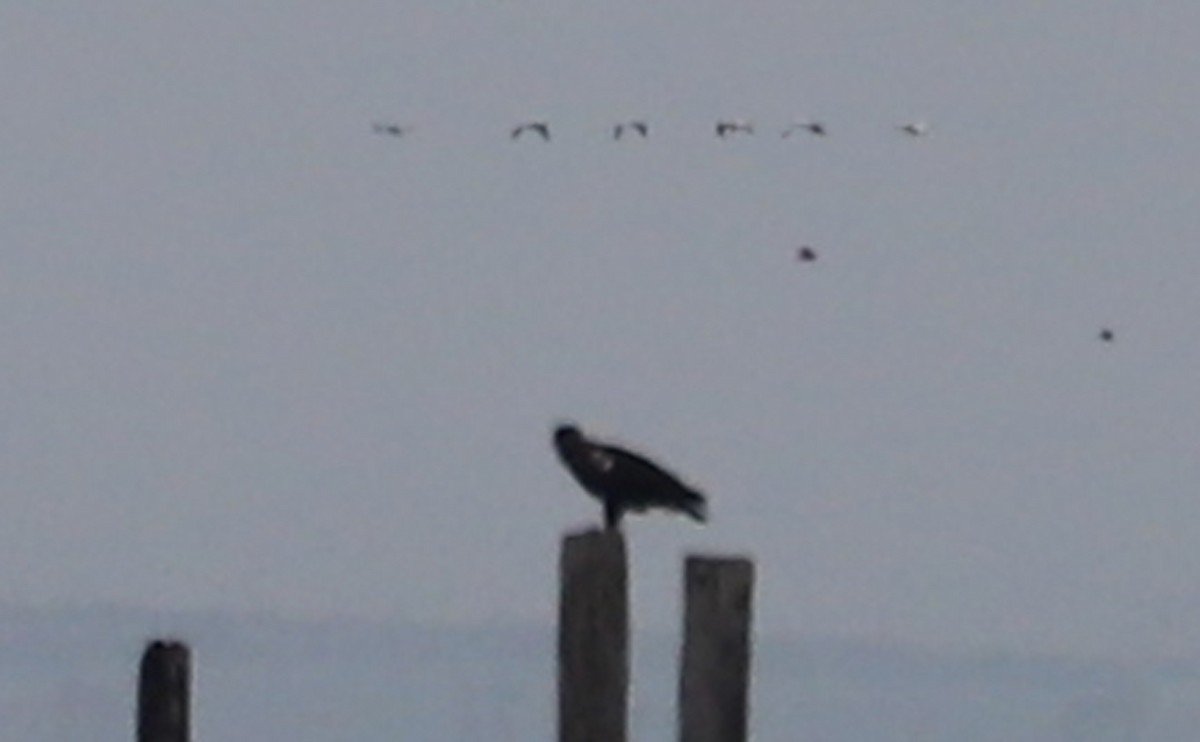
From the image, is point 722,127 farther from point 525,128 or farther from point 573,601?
point 573,601

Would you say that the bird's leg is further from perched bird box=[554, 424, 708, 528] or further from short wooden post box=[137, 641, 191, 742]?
short wooden post box=[137, 641, 191, 742]

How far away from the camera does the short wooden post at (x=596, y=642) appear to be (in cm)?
1862

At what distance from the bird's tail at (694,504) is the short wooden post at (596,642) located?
8.66 feet

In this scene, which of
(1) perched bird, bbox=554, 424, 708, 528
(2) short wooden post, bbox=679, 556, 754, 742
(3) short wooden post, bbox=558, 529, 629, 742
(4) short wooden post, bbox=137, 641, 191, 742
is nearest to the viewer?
(3) short wooden post, bbox=558, 529, 629, 742

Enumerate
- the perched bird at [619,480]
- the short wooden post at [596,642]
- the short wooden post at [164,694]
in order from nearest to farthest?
Answer: the short wooden post at [596,642] < the short wooden post at [164,694] < the perched bird at [619,480]

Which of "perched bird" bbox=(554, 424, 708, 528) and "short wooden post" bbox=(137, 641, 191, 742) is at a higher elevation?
"perched bird" bbox=(554, 424, 708, 528)

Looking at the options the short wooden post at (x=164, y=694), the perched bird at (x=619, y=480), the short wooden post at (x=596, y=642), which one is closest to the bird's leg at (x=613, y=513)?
the perched bird at (x=619, y=480)

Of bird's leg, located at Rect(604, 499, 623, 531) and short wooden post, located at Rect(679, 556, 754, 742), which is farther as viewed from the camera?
bird's leg, located at Rect(604, 499, 623, 531)

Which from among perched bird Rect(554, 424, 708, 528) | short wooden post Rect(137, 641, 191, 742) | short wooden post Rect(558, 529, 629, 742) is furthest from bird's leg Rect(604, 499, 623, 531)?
short wooden post Rect(558, 529, 629, 742)

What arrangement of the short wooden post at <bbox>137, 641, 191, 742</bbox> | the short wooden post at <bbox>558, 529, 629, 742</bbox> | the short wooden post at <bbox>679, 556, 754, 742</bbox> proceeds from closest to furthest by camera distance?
the short wooden post at <bbox>558, 529, 629, 742</bbox> → the short wooden post at <bbox>679, 556, 754, 742</bbox> → the short wooden post at <bbox>137, 641, 191, 742</bbox>

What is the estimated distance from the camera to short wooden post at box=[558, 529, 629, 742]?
18625 millimetres

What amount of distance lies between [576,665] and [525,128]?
180 inches

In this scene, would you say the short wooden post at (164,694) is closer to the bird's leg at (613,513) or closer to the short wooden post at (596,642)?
the short wooden post at (596,642)

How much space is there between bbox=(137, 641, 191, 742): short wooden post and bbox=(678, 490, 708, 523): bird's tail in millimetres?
2775
